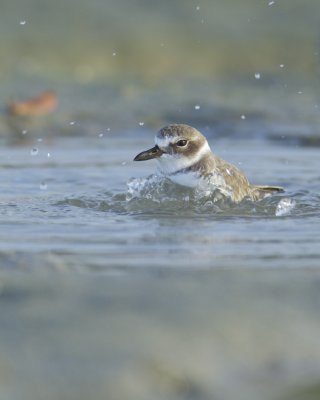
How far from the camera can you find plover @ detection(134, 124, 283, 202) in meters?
8.54

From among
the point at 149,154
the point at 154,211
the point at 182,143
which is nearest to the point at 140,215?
the point at 154,211

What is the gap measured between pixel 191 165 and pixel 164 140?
28cm

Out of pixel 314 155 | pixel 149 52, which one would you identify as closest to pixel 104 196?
pixel 314 155

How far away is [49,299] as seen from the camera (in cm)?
527

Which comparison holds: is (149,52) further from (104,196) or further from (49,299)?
(49,299)

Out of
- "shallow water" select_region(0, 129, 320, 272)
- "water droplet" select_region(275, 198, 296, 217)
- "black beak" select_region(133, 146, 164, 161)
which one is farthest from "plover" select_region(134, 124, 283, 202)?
"water droplet" select_region(275, 198, 296, 217)

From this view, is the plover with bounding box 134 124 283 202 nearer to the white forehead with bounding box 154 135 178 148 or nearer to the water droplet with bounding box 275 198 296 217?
the white forehead with bounding box 154 135 178 148

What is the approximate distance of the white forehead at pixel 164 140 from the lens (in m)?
8.62

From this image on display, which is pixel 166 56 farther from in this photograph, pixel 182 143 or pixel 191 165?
pixel 191 165

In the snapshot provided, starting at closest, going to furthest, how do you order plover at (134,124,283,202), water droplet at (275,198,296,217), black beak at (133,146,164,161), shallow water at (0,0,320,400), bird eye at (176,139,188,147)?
shallow water at (0,0,320,400), water droplet at (275,198,296,217), black beak at (133,146,164,161), plover at (134,124,283,202), bird eye at (176,139,188,147)

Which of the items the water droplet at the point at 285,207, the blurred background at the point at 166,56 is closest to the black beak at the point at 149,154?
the water droplet at the point at 285,207

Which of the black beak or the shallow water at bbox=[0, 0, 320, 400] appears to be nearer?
the shallow water at bbox=[0, 0, 320, 400]

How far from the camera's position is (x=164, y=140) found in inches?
340

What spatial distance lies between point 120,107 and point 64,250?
23.7 ft
